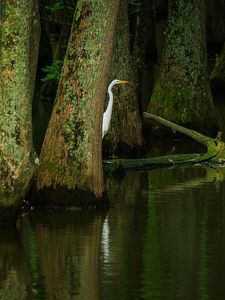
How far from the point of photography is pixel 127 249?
15.9 m

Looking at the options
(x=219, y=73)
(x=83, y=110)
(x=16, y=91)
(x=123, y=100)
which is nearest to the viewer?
(x=16, y=91)

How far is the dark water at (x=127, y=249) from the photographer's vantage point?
1367 centimetres

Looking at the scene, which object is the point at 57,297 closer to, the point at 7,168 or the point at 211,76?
the point at 7,168

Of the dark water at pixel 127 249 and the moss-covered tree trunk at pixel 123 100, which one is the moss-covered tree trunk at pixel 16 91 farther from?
the moss-covered tree trunk at pixel 123 100

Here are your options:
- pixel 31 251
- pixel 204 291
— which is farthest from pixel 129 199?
pixel 204 291

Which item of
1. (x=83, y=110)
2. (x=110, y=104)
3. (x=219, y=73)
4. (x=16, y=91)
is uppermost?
(x=219, y=73)

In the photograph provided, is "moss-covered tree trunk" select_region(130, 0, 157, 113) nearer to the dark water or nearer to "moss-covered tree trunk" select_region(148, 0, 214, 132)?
"moss-covered tree trunk" select_region(148, 0, 214, 132)

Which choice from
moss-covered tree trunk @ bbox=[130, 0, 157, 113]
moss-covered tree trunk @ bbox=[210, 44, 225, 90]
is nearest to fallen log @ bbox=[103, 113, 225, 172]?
moss-covered tree trunk @ bbox=[130, 0, 157, 113]

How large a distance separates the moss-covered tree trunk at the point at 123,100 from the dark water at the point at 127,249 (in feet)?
15.3

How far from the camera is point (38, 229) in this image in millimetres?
17266

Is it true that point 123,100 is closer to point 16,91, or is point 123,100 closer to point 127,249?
point 16,91

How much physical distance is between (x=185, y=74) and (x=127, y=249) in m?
13.7

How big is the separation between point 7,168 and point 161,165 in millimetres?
6822

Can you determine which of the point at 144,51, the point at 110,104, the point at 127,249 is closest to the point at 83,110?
the point at 127,249
